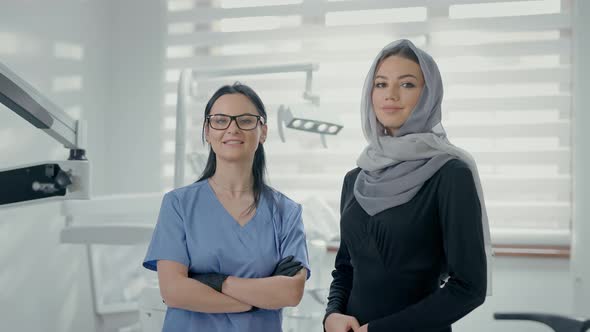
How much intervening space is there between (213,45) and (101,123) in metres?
0.68

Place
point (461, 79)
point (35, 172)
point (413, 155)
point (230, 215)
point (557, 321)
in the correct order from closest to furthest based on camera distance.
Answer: point (35, 172), point (413, 155), point (230, 215), point (557, 321), point (461, 79)

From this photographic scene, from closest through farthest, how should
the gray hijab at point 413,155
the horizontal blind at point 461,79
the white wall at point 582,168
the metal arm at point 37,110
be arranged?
the metal arm at point 37,110
the gray hijab at point 413,155
the white wall at point 582,168
the horizontal blind at point 461,79

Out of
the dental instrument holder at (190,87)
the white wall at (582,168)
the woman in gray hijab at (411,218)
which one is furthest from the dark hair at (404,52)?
the white wall at (582,168)

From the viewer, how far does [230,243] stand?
1.54 meters

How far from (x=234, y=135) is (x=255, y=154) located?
0.49 ft

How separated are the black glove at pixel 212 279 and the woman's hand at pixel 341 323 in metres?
0.25

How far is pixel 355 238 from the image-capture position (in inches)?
56.7

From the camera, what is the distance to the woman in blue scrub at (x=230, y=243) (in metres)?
1.48

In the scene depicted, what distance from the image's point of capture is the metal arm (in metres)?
1.24

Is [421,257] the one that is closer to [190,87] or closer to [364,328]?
[364,328]

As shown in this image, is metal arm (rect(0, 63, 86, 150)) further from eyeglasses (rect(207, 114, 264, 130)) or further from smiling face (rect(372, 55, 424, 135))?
smiling face (rect(372, 55, 424, 135))

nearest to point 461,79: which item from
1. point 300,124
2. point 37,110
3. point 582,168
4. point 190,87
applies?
point 582,168

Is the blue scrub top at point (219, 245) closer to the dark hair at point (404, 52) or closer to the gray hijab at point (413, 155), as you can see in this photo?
the gray hijab at point (413, 155)

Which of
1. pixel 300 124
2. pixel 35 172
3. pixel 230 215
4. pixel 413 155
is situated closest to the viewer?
pixel 35 172
